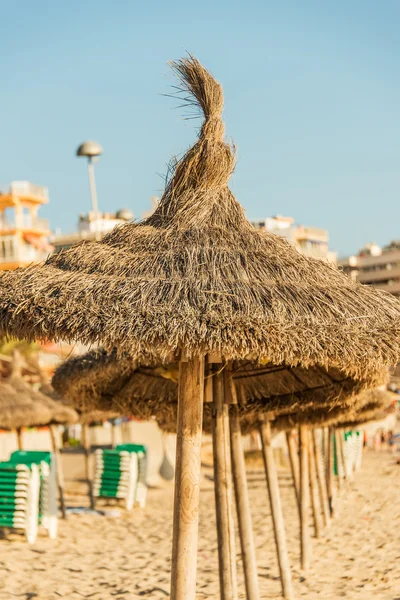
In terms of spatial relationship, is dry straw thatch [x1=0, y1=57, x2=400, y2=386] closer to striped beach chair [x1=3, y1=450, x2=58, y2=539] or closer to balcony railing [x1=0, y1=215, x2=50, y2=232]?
striped beach chair [x1=3, y1=450, x2=58, y2=539]

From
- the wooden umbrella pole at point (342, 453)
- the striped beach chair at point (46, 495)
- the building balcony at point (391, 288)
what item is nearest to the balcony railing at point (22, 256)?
the building balcony at point (391, 288)

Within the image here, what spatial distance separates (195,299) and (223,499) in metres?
2.00

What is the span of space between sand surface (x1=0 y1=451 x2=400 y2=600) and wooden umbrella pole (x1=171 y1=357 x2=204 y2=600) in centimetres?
322

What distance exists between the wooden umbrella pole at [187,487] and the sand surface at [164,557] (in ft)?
10.6

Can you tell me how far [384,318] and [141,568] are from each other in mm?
5876

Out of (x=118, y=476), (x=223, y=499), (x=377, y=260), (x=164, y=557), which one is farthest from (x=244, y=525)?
(x=377, y=260)

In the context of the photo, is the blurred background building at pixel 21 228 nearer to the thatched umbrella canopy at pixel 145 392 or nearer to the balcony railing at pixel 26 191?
the balcony railing at pixel 26 191

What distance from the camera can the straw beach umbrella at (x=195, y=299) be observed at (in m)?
4.64

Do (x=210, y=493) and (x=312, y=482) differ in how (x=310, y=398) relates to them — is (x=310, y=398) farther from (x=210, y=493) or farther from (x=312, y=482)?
(x=210, y=493)

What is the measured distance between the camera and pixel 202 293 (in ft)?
15.6

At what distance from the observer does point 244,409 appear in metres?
7.65

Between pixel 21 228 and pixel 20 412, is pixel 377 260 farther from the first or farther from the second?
pixel 20 412

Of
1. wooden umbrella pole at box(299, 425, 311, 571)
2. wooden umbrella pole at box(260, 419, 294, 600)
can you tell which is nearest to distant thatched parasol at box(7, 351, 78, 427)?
wooden umbrella pole at box(299, 425, 311, 571)

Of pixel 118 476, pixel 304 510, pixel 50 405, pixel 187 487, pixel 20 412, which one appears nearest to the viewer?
pixel 187 487
